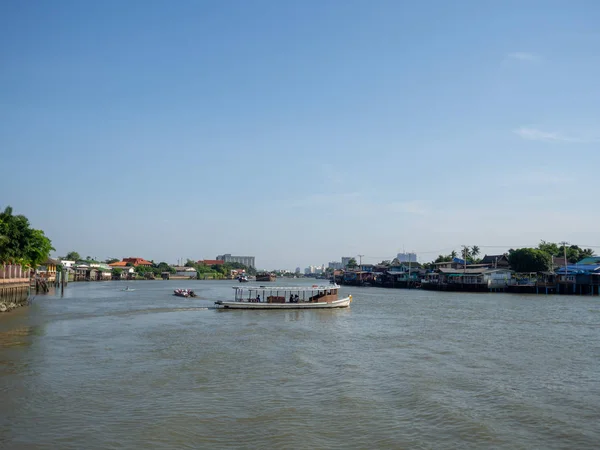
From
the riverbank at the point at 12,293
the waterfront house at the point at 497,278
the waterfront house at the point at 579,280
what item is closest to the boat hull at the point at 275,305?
the riverbank at the point at 12,293

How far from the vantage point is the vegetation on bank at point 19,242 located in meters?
35.8

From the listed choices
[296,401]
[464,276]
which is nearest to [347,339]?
[296,401]

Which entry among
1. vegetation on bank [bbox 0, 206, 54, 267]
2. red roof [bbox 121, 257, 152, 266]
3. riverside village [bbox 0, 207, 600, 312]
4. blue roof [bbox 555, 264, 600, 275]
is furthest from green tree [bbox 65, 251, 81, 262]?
blue roof [bbox 555, 264, 600, 275]

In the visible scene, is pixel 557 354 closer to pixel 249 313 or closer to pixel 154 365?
pixel 154 365

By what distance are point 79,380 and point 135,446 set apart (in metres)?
6.12

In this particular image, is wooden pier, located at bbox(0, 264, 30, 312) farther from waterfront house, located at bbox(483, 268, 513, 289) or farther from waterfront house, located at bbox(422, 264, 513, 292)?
waterfront house, located at bbox(483, 268, 513, 289)

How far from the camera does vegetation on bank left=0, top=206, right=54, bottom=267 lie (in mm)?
35812

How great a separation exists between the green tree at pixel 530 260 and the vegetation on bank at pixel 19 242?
68165 millimetres

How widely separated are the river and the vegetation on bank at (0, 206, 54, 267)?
10277 millimetres

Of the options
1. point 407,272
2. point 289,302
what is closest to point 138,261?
point 407,272

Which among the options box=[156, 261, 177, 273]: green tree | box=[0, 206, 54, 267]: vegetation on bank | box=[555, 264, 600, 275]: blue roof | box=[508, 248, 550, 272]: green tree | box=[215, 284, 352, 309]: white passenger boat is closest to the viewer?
box=[0, 206, 54, 267]: vegetation on bank

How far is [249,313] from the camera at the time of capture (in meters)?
38.0

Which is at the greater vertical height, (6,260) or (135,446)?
(6,260)

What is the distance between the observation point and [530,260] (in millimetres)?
77250
